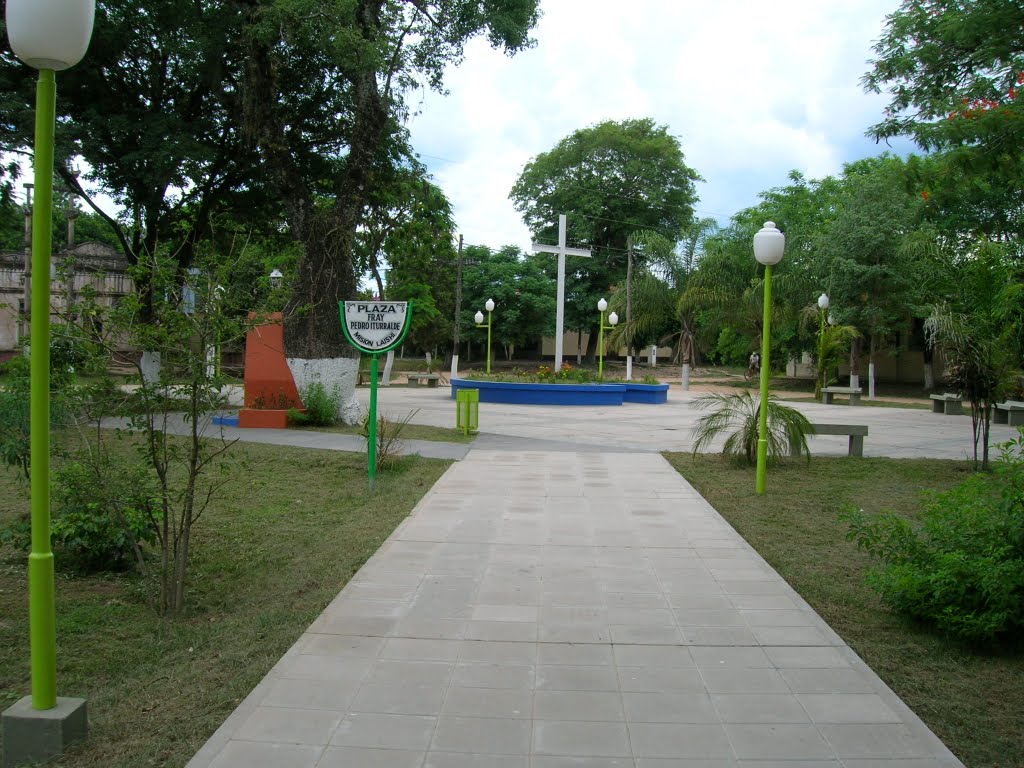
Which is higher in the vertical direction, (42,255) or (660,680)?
(42,255)

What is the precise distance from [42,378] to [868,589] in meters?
5.23

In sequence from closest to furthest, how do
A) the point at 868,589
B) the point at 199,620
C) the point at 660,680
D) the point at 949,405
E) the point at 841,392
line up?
the point at 660,680 → the point at 199,620 → the point at 868,589 → the point at 949,405 → the point at 841,392

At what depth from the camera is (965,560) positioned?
185 inches

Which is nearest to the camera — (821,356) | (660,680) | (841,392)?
(660,680)

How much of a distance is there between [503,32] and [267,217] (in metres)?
7.77

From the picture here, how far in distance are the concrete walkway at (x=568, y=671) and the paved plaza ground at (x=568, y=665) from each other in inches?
0.5

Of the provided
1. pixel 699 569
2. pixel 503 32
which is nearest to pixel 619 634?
pixel 699 569

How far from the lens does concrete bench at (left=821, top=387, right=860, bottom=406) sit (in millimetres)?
26672

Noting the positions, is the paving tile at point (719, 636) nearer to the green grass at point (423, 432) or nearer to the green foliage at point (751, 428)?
the green foliage at point (751, 428)

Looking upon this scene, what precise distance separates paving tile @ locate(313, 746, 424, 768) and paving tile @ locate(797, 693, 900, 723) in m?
1.81

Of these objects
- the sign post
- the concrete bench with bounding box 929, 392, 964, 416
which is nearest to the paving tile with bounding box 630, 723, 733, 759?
the sign post

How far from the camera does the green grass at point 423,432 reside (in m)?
14.1

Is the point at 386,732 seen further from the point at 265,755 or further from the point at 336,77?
the point at 336,77

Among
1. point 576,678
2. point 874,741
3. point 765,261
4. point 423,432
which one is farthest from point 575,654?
point 423,432
